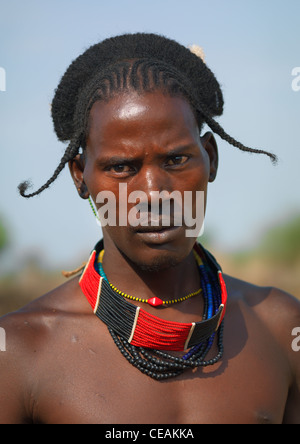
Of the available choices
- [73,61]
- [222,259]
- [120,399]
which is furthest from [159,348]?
[222,259]

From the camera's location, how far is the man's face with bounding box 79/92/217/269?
3.10 metres

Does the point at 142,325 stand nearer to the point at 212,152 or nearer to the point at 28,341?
the point at 28,341

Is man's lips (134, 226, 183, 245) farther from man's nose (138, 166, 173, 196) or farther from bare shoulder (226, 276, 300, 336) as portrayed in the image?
bare shoulder (226, 276, 300, 336)

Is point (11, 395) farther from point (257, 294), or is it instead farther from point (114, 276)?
point (257, 294)

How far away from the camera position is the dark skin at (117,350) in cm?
311

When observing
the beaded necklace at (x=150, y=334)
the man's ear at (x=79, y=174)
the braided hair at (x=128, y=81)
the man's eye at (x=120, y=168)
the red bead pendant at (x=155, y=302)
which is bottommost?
the beaded necklace at (x=150, y=334)

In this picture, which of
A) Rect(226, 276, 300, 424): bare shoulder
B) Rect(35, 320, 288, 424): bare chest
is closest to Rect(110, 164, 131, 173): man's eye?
Rect(35, 320, 288, 424): bare chest

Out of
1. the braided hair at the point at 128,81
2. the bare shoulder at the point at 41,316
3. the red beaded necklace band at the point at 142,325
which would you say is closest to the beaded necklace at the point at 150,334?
the red beaded necklace band at the point at 142,325

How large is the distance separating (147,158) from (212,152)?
58 centimetres

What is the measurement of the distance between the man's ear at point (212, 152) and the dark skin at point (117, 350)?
0.01 metres

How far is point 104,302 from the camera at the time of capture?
3.35 metres

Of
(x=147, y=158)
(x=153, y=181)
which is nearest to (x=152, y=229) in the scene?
(x=153, y=181)

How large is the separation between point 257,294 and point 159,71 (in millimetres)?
1479

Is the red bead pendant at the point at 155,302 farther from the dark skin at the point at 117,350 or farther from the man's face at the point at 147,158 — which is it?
the man's face at the point at 147,158
